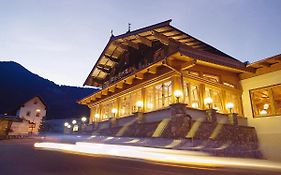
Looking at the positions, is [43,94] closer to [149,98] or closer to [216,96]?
[149,98]

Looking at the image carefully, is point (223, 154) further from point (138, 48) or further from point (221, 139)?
point (138, 48)

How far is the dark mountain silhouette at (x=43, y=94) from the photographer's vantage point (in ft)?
168

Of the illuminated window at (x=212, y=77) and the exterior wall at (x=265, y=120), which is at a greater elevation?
the illuminated window at (x=212, y=77)

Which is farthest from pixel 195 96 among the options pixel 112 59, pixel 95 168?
pixel 95 168

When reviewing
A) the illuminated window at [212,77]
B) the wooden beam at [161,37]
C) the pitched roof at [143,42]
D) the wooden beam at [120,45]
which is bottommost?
the illuminated window at [212,77]

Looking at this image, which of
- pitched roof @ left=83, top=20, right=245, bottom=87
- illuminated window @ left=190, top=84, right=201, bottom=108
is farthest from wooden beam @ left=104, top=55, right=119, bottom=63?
illuminated window @ left=190, top=84, right=201, bottom=108

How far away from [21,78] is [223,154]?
86.4 meters

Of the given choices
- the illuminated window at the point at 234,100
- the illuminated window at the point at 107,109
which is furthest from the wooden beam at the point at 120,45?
the illuminated window at the point at 234,100

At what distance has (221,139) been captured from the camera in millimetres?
8609

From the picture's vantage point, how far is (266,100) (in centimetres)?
1257

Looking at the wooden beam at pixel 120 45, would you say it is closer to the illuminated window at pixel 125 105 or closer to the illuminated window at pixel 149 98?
the illuminated window at pixel 125 105

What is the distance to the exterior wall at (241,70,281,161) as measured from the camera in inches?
387

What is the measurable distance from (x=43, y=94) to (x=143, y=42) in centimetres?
6334

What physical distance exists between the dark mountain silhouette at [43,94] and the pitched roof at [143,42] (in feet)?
110
